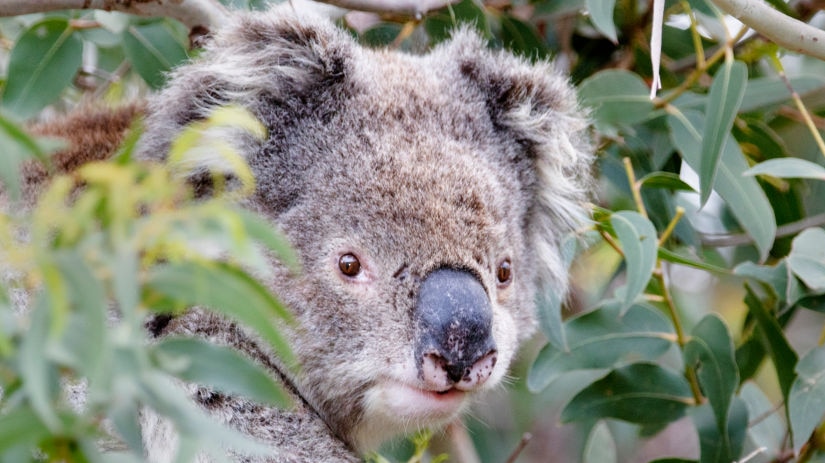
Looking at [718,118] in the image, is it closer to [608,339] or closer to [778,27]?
[778,27]

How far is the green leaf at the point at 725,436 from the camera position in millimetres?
2672

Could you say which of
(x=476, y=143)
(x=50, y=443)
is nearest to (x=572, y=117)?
(x=476, y=143)

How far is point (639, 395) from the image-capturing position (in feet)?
9.34

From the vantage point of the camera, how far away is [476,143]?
250 cm

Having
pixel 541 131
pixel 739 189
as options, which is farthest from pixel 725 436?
pixel 541 131

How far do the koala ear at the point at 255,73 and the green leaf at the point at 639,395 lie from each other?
1085 mm

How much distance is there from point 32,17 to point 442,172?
1.54 metres

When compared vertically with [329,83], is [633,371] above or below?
below

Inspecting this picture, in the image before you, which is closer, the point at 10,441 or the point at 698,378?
the point at 10,441

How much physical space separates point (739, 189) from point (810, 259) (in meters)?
0.25

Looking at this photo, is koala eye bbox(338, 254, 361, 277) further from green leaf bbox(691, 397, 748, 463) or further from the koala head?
green leaf bbox(691, 397, 748, 463)

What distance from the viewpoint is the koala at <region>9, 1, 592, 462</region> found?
2.15 meters

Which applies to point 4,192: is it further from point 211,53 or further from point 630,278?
point 630,278

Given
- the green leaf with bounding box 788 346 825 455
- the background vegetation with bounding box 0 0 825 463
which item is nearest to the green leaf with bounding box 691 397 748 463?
the background vegetation with bounding box 0 0 825 463
